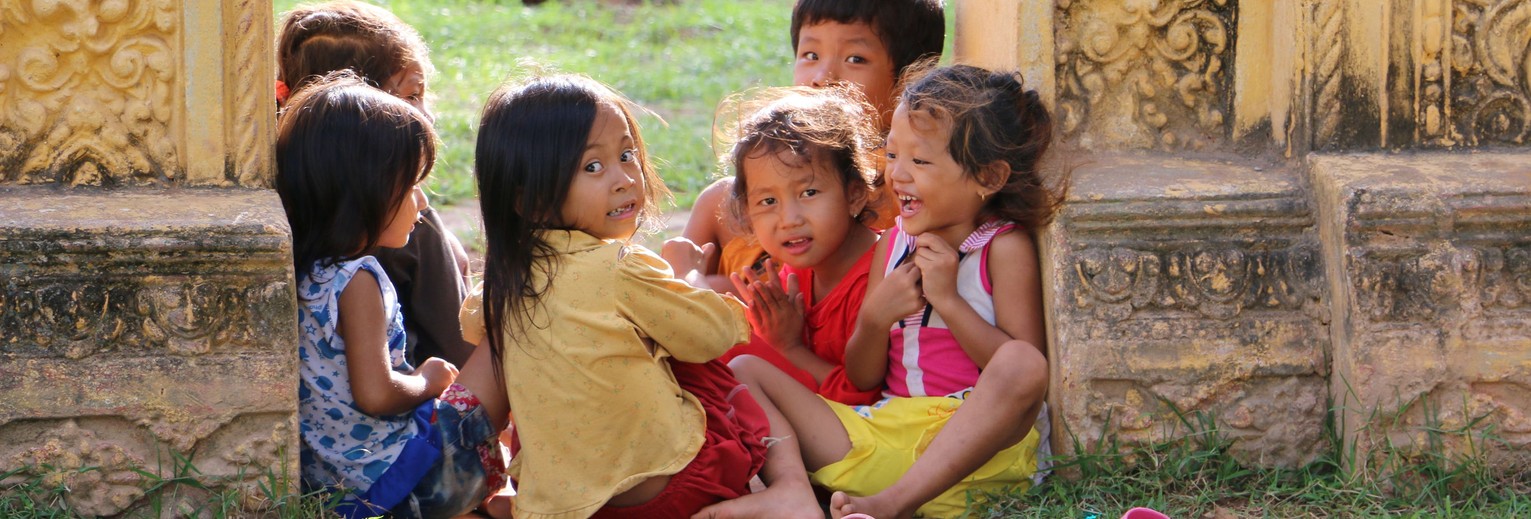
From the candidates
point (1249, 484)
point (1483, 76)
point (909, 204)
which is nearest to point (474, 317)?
point (909, 204)

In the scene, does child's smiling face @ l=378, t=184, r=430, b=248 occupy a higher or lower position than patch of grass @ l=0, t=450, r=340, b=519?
higher

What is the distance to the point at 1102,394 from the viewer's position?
2984 mm

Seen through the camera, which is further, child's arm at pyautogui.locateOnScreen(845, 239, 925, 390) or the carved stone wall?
child's arm at pyautogui.locateOnScreen(845, 239, 925, 390)

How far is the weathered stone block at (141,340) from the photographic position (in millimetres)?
2635

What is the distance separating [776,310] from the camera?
133 inches

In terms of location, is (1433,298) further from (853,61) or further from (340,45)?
(340,45)

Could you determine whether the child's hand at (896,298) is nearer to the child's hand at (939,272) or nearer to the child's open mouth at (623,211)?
the child's hand at (939,272)

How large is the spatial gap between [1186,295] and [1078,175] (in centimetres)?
32

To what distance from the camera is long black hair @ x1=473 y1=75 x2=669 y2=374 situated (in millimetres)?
2811

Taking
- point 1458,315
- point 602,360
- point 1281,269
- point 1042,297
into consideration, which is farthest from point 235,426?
point 1458,315

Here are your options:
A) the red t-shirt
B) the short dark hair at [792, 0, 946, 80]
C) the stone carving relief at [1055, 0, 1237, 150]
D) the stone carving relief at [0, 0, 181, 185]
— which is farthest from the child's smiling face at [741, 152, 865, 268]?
the stone carving relief at [0, 0, 181, 185]

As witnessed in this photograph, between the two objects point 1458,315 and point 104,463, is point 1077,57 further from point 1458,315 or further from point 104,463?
point 104,463

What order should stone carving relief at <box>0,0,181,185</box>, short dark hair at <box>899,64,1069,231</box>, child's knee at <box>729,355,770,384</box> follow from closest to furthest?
stone carving relief at <box>0,0,181,185</box>, short dark hair at <box>899,64,1069,231</box>, child's knee at <box>729,355,770,384</box>

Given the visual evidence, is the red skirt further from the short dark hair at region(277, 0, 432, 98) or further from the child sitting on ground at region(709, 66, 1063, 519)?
the short dark hair at region(277, 0, 432, 98)
